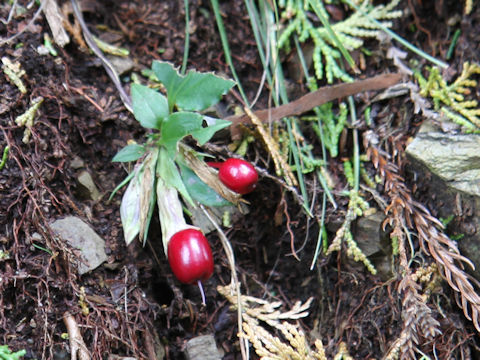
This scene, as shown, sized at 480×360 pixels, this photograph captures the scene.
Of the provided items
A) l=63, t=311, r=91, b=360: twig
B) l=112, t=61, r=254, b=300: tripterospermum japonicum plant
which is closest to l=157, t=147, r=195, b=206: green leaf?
l=112, t=61, r=254, b=300: tripterospermum japonicum plant

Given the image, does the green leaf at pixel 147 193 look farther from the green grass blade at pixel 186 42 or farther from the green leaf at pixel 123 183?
the green grass blade at pixel 186 42

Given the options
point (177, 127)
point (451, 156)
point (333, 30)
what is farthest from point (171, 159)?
point (451, 156)

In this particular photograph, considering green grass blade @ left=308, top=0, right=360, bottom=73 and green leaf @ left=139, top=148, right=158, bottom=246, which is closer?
green leaf @ left=139, top=148, right=158, bottom=246

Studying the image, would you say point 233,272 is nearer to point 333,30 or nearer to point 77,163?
point 77,163

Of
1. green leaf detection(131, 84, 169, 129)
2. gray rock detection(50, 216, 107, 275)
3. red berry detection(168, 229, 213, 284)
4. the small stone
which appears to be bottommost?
red berry detection(168, 229, 213, 284)

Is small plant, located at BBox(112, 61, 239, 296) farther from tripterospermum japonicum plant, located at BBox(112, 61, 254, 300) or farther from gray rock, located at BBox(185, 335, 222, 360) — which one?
gray rock, located at BBox(185, 335, 222, 360)

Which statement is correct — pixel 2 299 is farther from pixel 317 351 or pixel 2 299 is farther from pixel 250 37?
pixel 250 37

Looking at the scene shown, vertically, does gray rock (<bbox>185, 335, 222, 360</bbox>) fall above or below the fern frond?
below

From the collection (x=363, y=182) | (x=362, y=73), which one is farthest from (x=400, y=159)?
(x=362, y=73)
